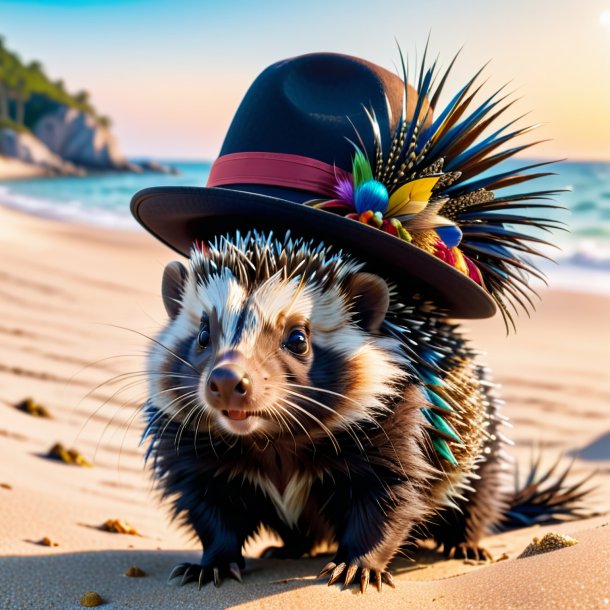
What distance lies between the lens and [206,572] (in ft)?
9.59

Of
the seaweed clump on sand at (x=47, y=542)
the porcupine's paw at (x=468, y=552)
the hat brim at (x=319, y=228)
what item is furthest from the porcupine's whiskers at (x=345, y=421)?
the seaweed clump on sand at (x=47, y=542)

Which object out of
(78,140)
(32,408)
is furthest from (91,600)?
(78,140)

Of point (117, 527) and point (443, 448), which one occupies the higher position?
Result: point (443, 448)

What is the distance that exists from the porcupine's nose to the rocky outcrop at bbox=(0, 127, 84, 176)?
167 feet

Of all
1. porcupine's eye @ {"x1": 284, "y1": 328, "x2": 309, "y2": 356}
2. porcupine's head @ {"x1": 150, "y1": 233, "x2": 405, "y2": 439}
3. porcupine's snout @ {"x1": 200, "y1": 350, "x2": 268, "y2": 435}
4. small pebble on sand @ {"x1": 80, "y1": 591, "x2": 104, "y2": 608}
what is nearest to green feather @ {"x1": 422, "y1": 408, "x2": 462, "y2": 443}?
porcupine's head @ {"x1": 150, "y1": 233, "x2": 405, "y2": 439}

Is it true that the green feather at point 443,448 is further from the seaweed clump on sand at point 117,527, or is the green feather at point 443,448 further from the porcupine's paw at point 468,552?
the seaweed clump on sand at point 117,527

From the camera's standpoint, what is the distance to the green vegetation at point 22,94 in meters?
59.5

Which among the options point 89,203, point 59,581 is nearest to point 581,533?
point 59,581

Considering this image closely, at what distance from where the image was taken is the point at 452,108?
3.12m

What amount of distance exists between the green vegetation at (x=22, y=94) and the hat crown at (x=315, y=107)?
56.9 meters

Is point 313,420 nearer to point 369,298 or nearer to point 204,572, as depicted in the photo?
point 369,298

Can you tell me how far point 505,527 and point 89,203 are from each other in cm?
2583

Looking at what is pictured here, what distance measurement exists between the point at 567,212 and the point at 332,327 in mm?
15081

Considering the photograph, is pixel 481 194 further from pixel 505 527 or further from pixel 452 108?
pixel 505 527
